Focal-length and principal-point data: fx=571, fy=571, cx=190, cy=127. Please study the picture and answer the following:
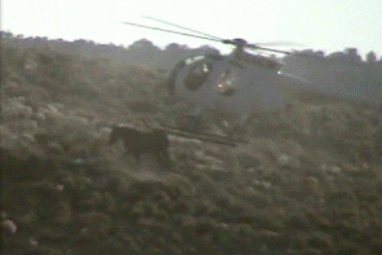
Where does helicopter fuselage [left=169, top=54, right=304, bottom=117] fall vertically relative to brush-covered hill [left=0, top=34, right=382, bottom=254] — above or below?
above

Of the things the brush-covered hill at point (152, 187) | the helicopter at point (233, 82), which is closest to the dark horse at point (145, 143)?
the brush-covered hill at point (152, 187)

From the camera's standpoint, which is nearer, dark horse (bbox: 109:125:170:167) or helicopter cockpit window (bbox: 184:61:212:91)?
dark horse (bbox: 109:125:170:167)

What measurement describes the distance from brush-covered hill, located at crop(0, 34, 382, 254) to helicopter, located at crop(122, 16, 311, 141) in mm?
1018

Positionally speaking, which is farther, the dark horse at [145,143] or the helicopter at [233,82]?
the helicopter at [233,82]

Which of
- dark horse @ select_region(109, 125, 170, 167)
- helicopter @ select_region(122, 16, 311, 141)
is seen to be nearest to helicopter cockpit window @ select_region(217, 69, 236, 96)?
helicopter @ select_region(122, 16, 311, 141)

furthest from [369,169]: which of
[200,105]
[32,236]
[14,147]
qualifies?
[32,236]

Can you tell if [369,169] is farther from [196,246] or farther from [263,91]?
[196,246]

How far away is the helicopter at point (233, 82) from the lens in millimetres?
14586

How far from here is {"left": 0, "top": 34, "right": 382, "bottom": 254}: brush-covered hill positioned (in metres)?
8.38

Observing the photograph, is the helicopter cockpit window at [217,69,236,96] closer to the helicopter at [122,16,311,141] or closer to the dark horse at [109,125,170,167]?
the helicopter at [122,16,311,141]

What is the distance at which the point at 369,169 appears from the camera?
1664cm

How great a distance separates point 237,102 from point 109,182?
5789mm

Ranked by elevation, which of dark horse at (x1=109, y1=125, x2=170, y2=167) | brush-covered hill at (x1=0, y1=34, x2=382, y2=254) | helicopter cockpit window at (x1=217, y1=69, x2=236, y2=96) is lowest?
brush-covered hill at (x1=0, y1=34, x2=382, y2=254)

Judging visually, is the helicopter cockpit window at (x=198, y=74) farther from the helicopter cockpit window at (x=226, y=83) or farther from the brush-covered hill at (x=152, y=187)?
the brush-covered hill at (x=152, y=187)
